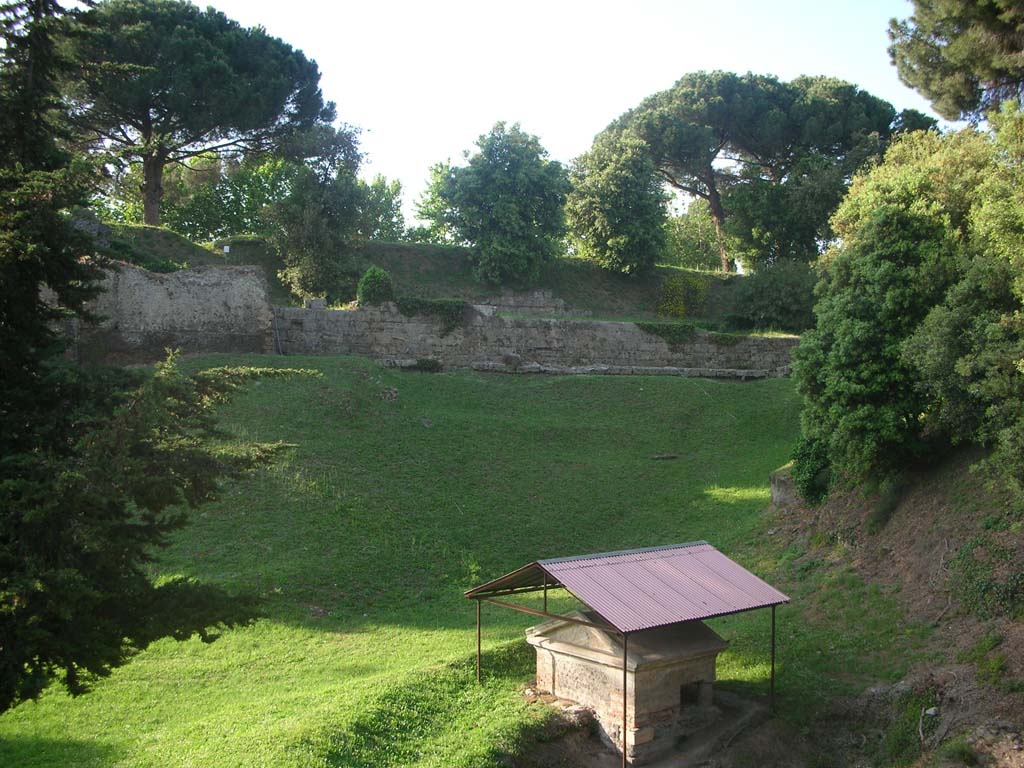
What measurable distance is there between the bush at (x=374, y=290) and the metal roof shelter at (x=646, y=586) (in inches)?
490

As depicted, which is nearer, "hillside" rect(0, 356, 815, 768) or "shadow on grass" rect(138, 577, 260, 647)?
"shadow on grass" rect(138, 577, 260, 647)

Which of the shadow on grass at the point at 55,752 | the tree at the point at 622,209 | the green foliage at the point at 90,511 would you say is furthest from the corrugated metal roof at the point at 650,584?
the tree at the point at 622,209

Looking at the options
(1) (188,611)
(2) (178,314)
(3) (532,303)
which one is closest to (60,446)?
(1) (188,611)

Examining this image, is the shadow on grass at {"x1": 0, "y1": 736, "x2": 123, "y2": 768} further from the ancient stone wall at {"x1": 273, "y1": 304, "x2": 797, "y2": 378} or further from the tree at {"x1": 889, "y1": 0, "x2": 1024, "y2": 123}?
the tree at {"x1": 889, "y1": 0, "x2": 1024, "y2": 123}

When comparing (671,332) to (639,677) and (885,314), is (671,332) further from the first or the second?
(639,677)

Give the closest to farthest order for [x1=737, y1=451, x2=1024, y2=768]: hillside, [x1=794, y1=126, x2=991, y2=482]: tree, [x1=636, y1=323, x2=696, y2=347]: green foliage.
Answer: [x1=737, y1=451, x2=1024, y2=768]: hillside → [x1=794, y1=126, x2=991, y2=482]: tree → [x1=636, y1=323, x2=696, y2=347]: green foliage

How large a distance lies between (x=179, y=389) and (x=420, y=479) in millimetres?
8698

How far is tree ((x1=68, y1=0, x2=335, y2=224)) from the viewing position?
992 inches

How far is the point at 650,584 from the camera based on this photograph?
9.24 m

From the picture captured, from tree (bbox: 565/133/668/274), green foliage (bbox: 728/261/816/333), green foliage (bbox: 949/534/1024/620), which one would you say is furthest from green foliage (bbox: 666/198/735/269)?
green foliage (bbox: 949/534/1024/620)

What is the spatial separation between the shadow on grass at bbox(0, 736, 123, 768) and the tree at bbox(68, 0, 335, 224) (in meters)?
20.2

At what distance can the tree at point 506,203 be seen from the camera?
2905 centimetres

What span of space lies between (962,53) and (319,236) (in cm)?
1751

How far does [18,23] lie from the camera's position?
763 cm
